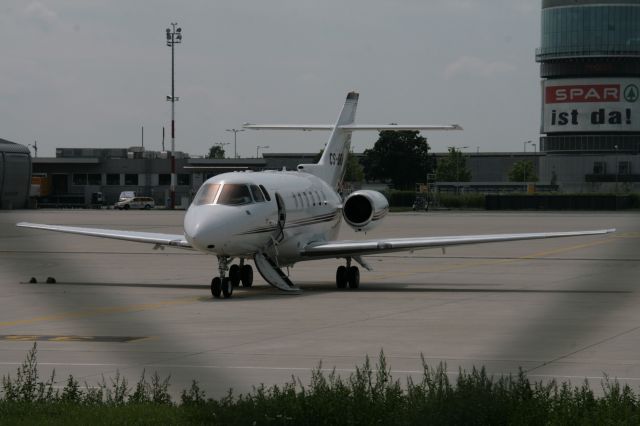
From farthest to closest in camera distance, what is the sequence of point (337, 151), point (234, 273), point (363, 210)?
point (337, 151) < point (363, 210) < point (234, 273)

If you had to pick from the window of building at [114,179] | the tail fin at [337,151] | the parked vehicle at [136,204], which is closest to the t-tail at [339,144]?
the tail fin at [337,151]

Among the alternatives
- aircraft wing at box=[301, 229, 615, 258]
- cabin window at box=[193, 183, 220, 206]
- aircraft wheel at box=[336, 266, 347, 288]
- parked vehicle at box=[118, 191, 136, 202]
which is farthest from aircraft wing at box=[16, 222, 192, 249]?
parked vehicle at box=[118, 191, 136, 202]

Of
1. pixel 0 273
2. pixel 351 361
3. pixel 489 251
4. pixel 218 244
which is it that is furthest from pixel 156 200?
pixel 351 361

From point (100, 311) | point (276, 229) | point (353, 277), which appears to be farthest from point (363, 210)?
point (100, 311)

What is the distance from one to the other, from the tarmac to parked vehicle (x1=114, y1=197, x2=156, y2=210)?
118019 millimetres

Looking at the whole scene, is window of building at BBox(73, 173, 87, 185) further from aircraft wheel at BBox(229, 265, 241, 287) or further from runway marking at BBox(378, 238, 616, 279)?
runway marking at BBox(378, 238, 616, 279)

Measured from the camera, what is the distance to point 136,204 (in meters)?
176

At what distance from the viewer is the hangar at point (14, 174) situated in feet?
56.1

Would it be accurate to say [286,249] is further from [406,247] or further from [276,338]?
[276,338]

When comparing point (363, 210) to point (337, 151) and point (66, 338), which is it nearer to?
point (337, 151)

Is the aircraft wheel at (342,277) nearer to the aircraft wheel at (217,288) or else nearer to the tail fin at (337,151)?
the aircraft wheel at (217,288)

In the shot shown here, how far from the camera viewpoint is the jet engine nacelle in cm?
4319

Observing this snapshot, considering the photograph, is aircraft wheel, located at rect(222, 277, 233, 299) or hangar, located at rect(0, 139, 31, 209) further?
aircraft wheel, located at rect(222, 277, 233, 299)

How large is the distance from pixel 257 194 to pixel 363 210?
17.2 ft
